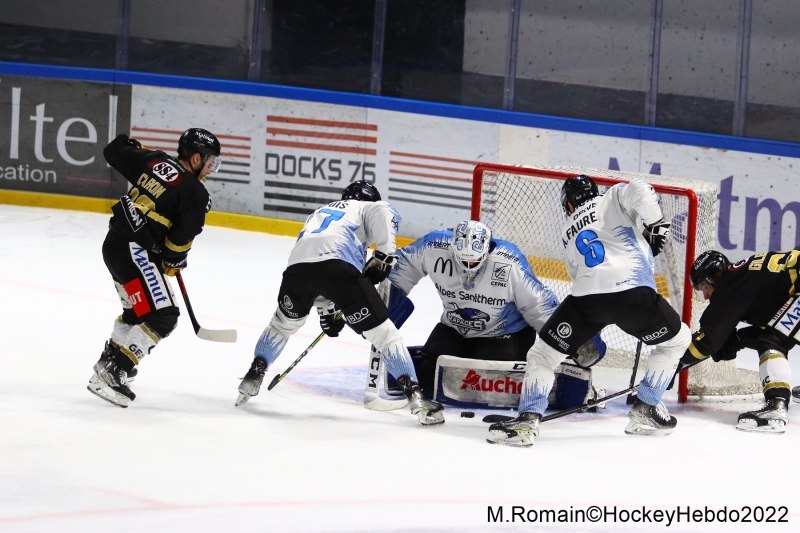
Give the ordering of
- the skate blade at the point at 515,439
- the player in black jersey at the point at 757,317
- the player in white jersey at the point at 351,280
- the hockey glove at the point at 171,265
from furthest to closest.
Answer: the player in black jersey at the point at 757,317 < the hockey glove at the point at 171,265 < the player in white jersey at the point at 351,280 < the skate blade at the point at 515,439

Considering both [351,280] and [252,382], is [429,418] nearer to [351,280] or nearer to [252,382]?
[351,280]

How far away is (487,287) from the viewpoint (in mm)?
4934

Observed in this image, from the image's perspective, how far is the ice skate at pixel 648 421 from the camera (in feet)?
15.1

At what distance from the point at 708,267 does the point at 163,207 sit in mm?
2353

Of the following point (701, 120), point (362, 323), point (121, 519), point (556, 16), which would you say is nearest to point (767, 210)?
point (701, 120)

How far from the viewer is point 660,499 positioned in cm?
A: 383

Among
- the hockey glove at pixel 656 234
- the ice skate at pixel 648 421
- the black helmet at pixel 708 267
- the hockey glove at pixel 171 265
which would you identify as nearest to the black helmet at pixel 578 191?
the hockey glove at pixel 656 234

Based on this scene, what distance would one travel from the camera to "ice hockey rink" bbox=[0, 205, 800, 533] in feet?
11.6

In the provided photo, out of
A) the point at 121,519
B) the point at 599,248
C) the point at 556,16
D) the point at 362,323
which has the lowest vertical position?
the point at 121,519

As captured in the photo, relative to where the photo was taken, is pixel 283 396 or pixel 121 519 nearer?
pixel 121 519

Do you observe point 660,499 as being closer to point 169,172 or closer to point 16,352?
point 169,172

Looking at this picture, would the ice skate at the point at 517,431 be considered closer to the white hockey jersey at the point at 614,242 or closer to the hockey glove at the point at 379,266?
the white hockey jersey at the point at 614,242

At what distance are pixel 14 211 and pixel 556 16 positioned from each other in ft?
14.8

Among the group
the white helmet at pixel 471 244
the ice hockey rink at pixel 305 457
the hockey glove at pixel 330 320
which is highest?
the white helmet at pixel 471 244
